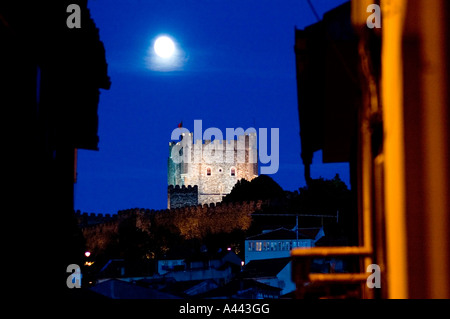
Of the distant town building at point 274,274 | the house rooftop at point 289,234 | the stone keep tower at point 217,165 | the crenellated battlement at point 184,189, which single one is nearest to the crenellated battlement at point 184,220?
the house rooftop at point 289,234

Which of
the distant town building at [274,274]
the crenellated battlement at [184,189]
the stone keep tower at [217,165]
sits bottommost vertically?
the distant town building at [274,274]

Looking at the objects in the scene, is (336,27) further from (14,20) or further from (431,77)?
(14,20)

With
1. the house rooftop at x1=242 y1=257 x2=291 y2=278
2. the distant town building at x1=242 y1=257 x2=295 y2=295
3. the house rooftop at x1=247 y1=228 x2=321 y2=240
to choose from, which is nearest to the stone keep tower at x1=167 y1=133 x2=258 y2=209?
the house rooftop at x1=247 y1=228 x2=321 y2=240

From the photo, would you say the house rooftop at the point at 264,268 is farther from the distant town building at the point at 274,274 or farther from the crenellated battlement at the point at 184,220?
the crenellated battlement at the point at 184,220

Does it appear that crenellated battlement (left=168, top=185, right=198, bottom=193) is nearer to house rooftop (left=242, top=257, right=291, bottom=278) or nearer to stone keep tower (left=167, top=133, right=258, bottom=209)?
stone keep tower (left=167, top=133, right=258, bottom=209)

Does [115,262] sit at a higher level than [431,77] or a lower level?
lower

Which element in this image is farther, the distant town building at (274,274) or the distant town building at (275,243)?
the distant town building at (275,243)

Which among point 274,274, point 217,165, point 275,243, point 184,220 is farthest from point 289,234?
point 217,165

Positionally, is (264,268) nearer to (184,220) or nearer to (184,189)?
(184,220)

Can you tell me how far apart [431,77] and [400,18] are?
294 millimetres

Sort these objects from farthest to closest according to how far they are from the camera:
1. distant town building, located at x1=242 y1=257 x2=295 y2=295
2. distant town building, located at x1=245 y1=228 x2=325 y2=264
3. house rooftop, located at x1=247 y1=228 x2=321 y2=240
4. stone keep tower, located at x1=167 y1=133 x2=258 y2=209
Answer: stone keep tower, located at x1=167 y1=133 x2=258 y2=209, house rooftop, located at x1=247 y1=228 x2=321 y2=240, distant town building, located at x1=245 y1=228 x2=325 y2=264, distant town building, located at x1=242 y1=257 x2=295 y2=295
